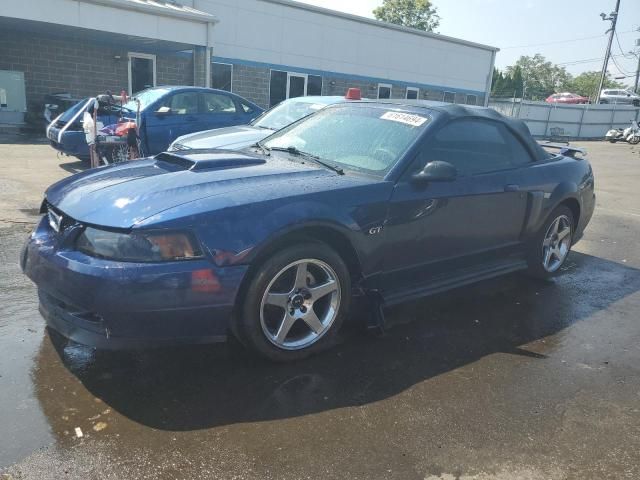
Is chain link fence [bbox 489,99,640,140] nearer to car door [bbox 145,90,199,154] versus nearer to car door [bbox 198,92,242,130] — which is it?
car door [bbox 198,92,242,130]

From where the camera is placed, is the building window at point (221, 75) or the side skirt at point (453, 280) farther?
the building window at point (221, 75)

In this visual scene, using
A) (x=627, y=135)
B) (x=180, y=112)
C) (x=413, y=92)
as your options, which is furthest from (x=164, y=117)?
(x=627, y=135)

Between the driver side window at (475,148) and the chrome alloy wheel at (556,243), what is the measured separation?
2.65 feet

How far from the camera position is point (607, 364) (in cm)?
356

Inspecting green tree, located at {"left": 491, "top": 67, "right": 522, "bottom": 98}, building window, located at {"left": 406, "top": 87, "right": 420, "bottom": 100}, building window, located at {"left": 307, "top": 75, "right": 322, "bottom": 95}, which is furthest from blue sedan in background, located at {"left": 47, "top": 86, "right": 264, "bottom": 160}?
green tree, located at {"left": 491, "top": 67, "right": 522, "bottom": 98}

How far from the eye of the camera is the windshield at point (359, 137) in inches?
146

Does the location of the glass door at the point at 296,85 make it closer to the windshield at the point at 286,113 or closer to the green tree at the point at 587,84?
the windshield at the point at 286,113

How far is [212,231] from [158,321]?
53 cm

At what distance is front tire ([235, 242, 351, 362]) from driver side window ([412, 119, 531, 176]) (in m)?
1.04

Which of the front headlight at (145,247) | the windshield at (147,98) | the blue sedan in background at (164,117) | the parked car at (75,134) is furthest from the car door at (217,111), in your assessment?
the front headlight at (145,247)

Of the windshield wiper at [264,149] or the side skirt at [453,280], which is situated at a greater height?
the windshield wiper at [264,149]

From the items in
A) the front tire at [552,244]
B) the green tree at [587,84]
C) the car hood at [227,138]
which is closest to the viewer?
the front tire at [552,244]

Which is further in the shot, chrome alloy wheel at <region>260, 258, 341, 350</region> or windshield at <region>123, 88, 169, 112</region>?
windshield at <region>123, 88, 169, 112</region>

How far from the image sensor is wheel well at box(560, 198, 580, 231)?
5.09 meters
